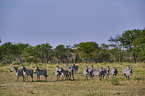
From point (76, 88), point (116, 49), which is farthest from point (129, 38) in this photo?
point (76, 88)

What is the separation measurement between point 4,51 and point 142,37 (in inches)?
1855

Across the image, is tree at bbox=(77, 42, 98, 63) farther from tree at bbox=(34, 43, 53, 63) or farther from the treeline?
tree at bbox=(34, 43, 53, 63)

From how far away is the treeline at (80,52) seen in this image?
206 ft

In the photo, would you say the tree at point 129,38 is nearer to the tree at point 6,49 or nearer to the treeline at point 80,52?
the treeline at point 80,52

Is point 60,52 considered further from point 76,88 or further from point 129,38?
point 76,88

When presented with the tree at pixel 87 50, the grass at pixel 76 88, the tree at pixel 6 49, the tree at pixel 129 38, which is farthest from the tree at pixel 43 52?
the grass at pixel 76 88

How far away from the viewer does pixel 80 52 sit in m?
64.3

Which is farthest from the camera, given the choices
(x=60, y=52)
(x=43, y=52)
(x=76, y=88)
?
(x=60, y=52)

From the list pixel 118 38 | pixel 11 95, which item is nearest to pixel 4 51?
pixel 118 38

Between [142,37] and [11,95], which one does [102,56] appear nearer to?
[142,37]

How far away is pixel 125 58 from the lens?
77.4 metres

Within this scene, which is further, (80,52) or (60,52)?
(60,52)

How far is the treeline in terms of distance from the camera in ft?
206

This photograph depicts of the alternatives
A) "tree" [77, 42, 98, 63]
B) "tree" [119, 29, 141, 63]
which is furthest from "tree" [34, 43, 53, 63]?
"tree" [119, 29, 141, 63]
